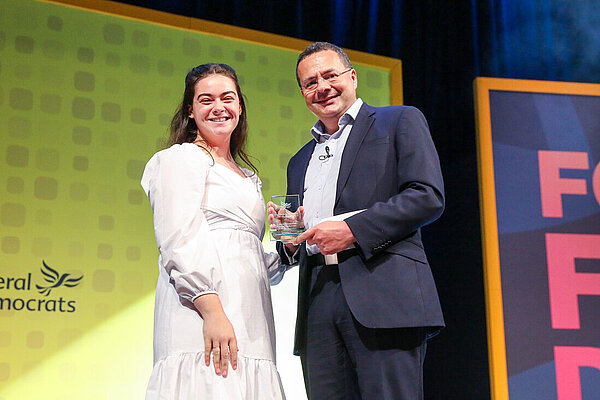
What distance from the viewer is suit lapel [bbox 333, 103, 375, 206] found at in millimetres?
2264

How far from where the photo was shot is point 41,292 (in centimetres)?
322

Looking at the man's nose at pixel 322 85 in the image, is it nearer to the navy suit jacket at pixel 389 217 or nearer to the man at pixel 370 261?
the man at pixel 370 261

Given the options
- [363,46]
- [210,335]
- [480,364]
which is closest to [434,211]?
[210,335]

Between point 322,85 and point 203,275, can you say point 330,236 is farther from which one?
point 322,85

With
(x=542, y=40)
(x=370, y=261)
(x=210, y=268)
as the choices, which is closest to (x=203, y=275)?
(x=210, y=268)

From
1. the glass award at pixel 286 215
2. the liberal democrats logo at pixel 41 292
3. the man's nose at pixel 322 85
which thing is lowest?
the liberal democrats logo at pixel 41 292

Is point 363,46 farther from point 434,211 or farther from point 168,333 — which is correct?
point 168,333

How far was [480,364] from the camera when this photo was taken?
3928mm

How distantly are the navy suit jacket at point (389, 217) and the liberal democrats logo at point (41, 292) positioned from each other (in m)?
1.43

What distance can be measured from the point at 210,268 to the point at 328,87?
815 millimetres

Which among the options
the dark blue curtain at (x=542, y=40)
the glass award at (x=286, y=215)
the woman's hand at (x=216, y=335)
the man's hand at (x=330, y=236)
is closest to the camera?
the woman's hand at (x=216, y=335)

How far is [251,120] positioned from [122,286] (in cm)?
116

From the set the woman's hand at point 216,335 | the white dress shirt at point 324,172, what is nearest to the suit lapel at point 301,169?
the white dress shirt at point 324,172

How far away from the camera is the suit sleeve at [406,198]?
210cm
